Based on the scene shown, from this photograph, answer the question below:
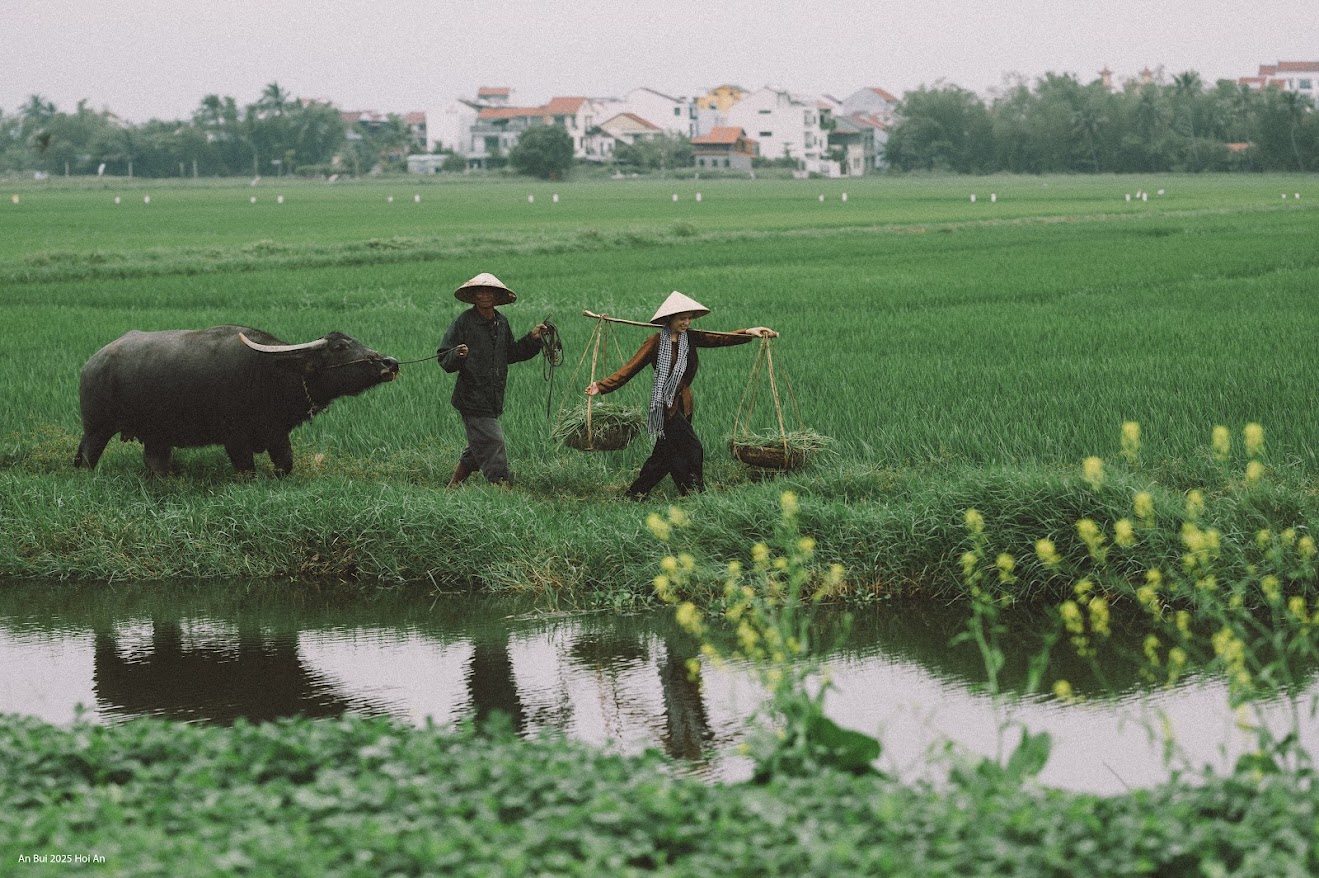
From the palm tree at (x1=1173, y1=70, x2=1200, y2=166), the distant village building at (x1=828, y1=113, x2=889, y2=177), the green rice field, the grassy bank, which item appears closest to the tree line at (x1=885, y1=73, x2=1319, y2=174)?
Result: the palm tree at (x1=1173, y1=70, x2=1200, y2=166)

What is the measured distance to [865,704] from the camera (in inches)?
211

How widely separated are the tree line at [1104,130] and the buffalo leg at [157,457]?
7797 cm

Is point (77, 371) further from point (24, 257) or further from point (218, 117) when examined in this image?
point (218, 117)

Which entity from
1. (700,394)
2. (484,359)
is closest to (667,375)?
(484,359)

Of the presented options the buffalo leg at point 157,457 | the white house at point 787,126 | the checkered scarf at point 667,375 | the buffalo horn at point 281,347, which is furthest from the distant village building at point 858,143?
the checkered scarf at point 667,375

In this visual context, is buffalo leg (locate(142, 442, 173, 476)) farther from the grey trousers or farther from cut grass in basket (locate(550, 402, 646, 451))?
cut grass in basket (locate(550, 402, 646, 451))

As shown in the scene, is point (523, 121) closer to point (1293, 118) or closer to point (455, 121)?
point (455, 121)

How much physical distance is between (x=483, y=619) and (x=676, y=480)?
5.16 ft

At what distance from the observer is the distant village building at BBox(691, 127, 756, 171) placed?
99688mm

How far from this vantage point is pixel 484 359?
7.85 metres

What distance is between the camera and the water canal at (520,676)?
4.93 meters

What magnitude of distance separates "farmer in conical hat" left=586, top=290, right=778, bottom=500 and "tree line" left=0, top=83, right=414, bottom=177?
92.5 metres

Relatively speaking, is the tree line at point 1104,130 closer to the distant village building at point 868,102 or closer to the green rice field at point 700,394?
the distant village building at point 868,102

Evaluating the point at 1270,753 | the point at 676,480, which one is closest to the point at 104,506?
the point at 676,480
